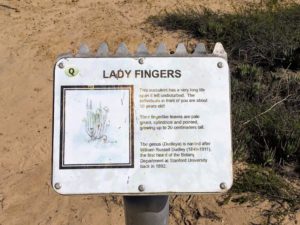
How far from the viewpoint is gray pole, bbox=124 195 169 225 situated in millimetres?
2051

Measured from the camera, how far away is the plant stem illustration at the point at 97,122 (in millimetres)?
1902

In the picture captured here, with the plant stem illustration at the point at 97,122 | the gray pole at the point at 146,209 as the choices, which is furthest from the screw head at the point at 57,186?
the gray pole at the point at 146,209

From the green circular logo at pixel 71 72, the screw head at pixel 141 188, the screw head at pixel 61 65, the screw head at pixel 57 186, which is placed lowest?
the screw head at pixel 141 188

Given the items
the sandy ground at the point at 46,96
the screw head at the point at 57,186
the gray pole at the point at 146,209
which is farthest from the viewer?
the sandy ground at the point at 46,96

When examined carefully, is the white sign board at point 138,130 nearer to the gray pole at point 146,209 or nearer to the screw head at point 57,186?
the screw head at point 57,186

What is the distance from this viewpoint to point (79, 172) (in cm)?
189

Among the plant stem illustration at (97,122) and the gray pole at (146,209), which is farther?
the gray pole at (146,209)

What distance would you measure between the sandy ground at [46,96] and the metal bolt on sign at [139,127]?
4.93ft

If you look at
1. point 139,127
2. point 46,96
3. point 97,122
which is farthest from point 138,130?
point 46,96

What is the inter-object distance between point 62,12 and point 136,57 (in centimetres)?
446

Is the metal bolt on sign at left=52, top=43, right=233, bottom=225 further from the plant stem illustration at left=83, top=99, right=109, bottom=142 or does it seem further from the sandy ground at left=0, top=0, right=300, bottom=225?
the sandy ground at left=0, top=0, right=300, bottom=225

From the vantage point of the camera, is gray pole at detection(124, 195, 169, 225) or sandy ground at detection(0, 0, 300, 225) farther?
sandy ground at detection(0, 0, 300, 225)

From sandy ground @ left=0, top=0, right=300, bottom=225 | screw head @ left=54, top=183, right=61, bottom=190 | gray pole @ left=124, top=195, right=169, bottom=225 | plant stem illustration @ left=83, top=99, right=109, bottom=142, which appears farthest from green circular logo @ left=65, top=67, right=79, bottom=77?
sandy ground @ left=0, top=0, right=300, bottom=225

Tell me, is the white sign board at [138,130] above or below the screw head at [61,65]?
below
